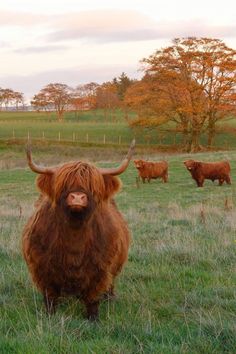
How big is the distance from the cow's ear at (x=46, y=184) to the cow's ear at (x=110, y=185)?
48 centimetres

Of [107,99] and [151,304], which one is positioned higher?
[107,99]

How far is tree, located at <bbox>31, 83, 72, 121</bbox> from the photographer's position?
8731cm

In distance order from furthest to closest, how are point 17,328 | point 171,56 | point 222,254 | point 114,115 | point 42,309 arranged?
point 114,115 → point 171,56 → point 222,254 → point 42,309 → point 17,328

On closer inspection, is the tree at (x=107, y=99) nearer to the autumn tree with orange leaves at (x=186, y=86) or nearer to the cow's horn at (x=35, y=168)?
the autumn tree with orange leaves at (x=186, y=86)

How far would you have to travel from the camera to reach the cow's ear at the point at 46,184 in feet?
15.4

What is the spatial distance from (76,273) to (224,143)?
51.3 m

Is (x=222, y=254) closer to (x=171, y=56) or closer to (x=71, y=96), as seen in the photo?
(x=171, y=56)

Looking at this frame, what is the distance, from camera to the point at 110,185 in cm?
480

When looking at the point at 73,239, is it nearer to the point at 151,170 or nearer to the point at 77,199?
the point at 77,199

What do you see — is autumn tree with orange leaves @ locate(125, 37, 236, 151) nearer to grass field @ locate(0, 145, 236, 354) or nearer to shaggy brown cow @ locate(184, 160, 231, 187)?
shaggy brown cow @ locate(184, 160, 231, 187)

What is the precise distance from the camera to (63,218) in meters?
4.57

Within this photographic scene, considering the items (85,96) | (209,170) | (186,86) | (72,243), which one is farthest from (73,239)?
(85,96)

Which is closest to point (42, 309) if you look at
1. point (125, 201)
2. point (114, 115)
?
point (125, 201)

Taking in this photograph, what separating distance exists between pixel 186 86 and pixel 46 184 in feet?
128
